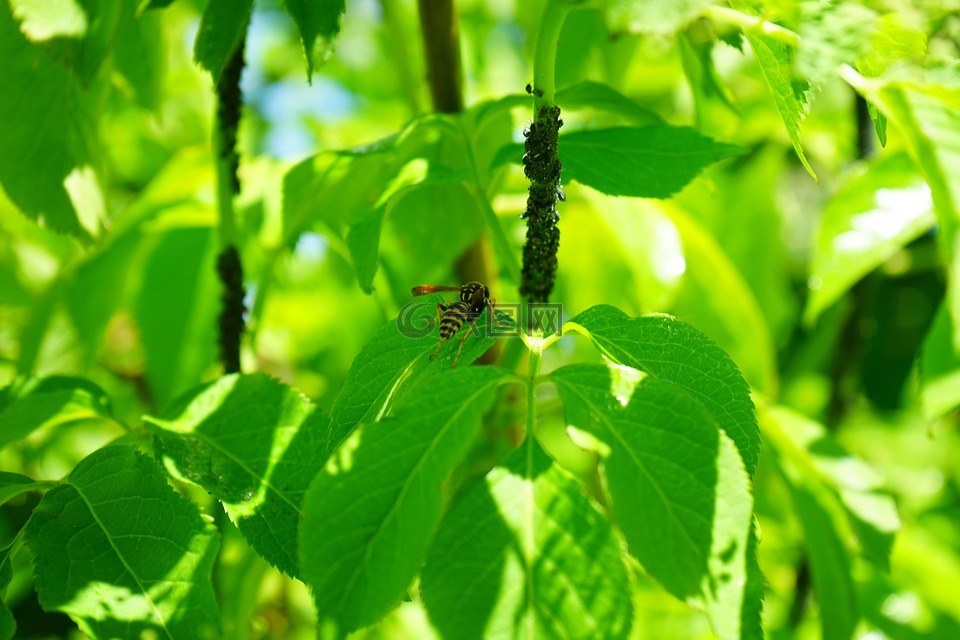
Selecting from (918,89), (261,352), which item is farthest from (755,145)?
(918,89)

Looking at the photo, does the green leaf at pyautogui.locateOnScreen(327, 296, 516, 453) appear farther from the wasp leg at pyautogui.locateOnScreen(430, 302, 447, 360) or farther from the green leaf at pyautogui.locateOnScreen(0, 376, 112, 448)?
the green leaf at pyautogui.locateOnScreen(0, 376, 112, 448)

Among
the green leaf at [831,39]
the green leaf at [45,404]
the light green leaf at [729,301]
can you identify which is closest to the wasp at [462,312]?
the green leaf at [831,39]

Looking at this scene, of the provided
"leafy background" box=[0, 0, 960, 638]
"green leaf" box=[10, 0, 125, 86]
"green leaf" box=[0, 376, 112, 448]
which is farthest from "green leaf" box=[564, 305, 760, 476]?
"green leaf" box=[0, 376, 112, 448]

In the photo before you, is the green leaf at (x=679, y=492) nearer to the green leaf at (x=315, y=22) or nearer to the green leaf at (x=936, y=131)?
the green leaf at (x=936, y=131)

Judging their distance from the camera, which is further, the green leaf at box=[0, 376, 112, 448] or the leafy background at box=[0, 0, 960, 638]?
the green leaf at box=[0, 376, 112, 448]

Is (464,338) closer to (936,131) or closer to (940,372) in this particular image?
(936,131)
